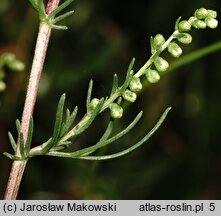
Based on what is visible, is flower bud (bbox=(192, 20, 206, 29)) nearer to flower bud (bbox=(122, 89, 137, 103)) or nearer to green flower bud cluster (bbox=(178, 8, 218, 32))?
green flower bud cluster (bbox=(178, 8, 218, 32))

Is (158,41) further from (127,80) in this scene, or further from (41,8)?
(41,8)

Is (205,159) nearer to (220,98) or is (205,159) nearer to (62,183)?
(220,98)

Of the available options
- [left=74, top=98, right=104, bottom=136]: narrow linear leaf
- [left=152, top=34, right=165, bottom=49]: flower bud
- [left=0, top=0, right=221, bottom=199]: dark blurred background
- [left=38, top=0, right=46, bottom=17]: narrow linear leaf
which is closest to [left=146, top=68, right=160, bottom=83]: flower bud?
[left=152, top=34, right=165, bottom=49]: flower bud

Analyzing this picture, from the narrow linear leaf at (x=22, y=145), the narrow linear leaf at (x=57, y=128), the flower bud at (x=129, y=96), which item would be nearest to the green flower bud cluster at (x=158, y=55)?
the flower bud at (x=129, y=96)

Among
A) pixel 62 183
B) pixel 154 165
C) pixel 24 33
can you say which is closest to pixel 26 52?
pixel 24 33

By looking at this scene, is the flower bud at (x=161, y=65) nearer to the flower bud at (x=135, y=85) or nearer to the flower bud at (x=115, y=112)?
the flower bud at (x=135, y=85)

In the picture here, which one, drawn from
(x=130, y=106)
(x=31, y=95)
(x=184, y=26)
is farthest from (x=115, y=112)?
(x=130, y=106)
